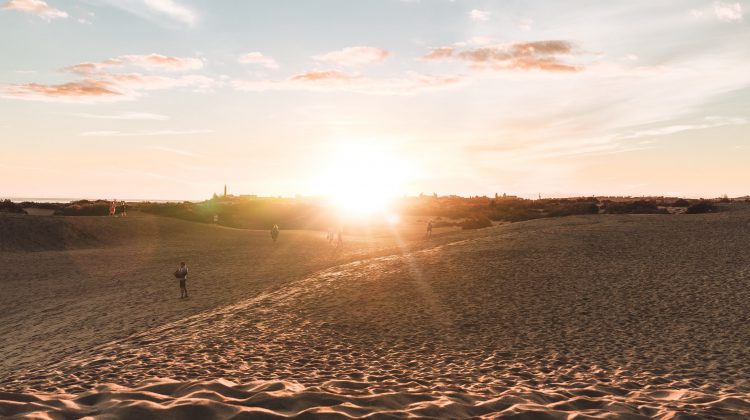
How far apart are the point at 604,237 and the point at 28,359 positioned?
28.4 metres

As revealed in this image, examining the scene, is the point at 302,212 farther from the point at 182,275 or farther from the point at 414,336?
the point at 414,336

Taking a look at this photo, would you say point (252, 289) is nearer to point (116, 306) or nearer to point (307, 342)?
point (116, 306)

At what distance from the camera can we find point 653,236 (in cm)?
2948

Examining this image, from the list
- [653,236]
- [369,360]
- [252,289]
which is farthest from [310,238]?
[369,360]

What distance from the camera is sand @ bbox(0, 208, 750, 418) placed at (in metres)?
8.10

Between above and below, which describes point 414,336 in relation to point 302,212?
below

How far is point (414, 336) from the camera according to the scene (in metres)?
13.8

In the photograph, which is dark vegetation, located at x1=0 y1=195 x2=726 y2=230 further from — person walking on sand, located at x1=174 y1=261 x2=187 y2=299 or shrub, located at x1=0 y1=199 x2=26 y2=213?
person walking on sand, located at x1=174 y1=261 x2=187 y2=299

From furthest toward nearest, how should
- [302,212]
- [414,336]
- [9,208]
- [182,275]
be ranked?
[302,212] → [9,208] → [182,275] → [414,336]

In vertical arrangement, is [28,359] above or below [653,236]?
below

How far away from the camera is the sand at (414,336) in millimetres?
8102

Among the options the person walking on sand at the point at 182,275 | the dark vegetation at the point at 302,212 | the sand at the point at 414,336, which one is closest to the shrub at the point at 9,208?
the dark vegetation at the point at 302,212

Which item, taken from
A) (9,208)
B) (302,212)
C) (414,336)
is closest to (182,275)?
(414,336)

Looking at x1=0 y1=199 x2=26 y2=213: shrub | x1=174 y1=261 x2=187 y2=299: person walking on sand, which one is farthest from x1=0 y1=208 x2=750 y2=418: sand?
x1=0 y1=199 x2=26 y2=213: shrub
